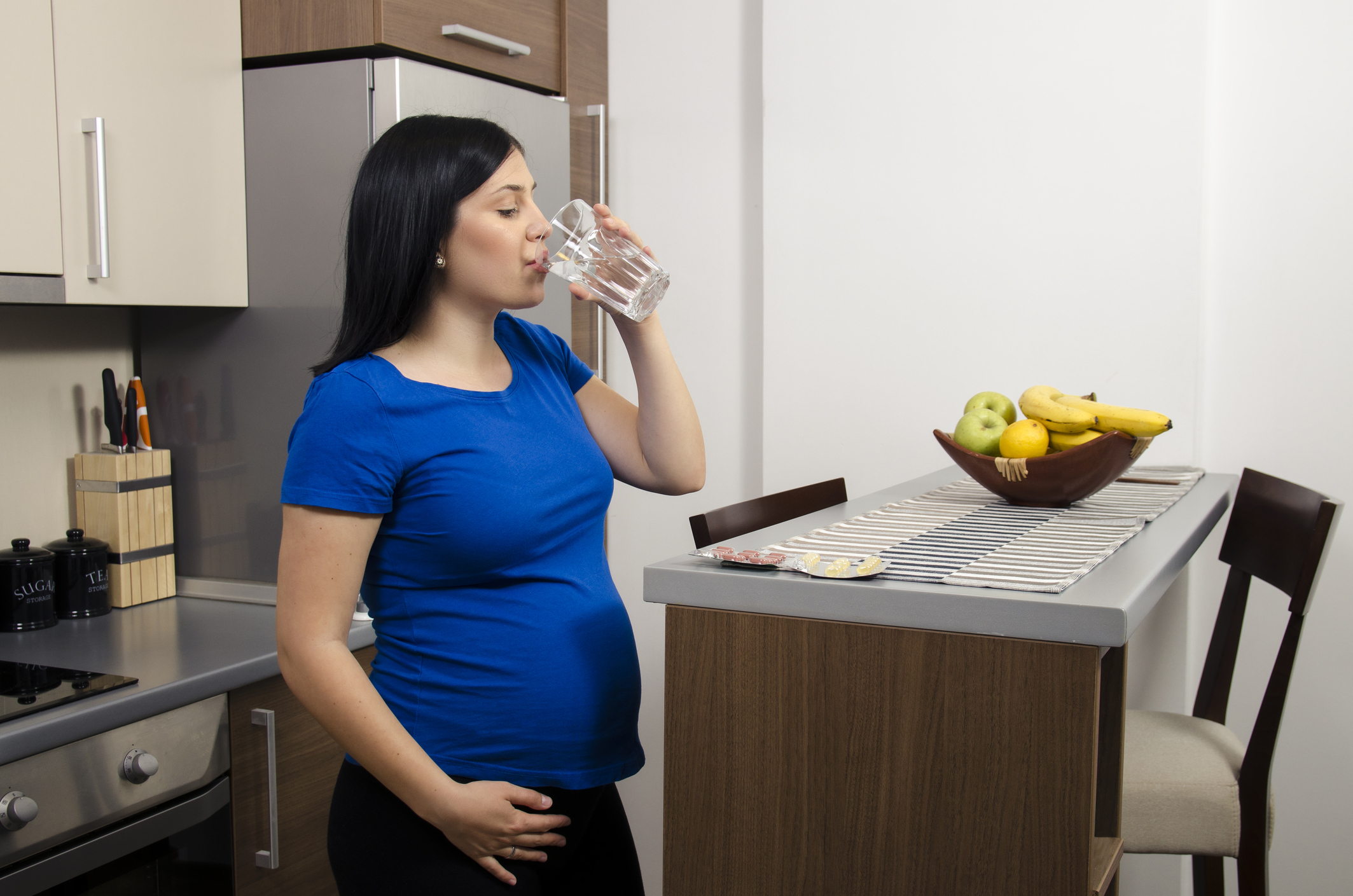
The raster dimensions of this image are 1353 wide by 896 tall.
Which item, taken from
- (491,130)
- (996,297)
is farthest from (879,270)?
(491,130)

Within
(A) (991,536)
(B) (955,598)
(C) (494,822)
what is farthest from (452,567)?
(A) (991,536)

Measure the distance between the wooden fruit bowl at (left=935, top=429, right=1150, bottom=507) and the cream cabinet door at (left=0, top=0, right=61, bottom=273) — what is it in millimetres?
1298

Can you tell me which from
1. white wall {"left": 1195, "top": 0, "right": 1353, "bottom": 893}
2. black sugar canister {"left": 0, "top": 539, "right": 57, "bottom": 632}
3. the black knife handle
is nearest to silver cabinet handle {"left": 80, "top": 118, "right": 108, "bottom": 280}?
the black knife handle

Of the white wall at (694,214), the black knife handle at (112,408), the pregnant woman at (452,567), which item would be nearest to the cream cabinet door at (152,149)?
the black knife handle at (112,408)

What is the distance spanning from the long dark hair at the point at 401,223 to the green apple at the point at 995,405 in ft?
2.58

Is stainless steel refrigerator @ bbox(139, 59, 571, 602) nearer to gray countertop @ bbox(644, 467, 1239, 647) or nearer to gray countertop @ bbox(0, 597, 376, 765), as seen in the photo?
gray countertop @ bbox(0, 597, 376, 765)

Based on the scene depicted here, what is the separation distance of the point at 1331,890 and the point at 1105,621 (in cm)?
155

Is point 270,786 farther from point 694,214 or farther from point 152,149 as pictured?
point 694,214

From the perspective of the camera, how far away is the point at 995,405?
1568mm

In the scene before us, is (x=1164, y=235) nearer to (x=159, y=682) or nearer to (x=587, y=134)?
(x=587, y=134)

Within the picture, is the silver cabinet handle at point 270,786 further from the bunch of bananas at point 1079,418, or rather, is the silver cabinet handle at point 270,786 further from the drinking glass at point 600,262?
the bunch of bananas at point 1079,418

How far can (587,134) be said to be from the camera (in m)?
2.40

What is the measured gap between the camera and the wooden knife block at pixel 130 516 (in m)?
1.89

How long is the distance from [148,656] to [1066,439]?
4.36 feet
